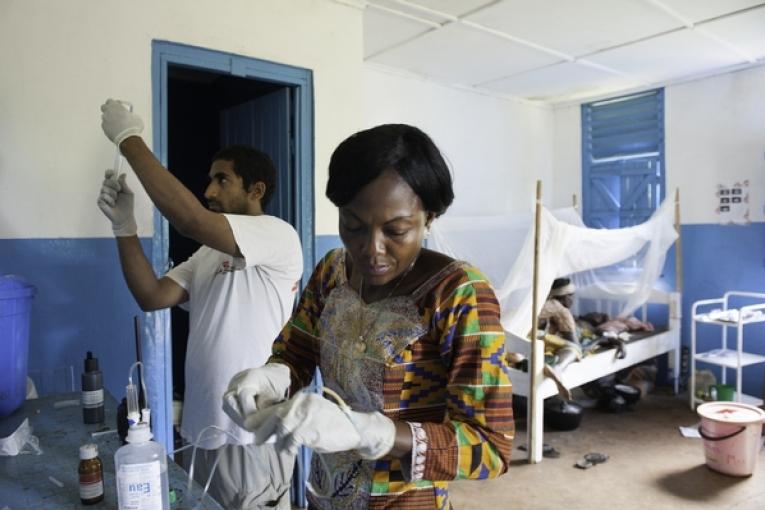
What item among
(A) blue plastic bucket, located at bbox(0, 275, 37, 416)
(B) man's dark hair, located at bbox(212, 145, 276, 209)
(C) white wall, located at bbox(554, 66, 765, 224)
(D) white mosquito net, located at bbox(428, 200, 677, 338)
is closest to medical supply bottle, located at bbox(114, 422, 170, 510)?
(A) blue plastic bucket, located at bbox(0, 275, 37, 416)

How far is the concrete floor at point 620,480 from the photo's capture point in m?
2.97

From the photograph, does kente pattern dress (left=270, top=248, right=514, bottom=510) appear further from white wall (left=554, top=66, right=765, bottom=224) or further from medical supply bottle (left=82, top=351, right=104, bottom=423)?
white wall (left=554, top=66, right=765, bottom=224)

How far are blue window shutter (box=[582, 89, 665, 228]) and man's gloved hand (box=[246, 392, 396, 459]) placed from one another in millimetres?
4892

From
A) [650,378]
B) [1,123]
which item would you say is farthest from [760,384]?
[1,123]

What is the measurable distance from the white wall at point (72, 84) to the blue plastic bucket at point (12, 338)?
0.51m

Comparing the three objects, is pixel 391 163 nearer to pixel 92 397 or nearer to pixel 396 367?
pixel 396 367

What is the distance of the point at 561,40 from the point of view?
3650 millimetres

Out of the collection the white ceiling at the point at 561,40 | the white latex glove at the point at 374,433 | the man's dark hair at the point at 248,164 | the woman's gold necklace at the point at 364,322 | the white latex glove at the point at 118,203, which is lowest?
the white latex glove at the point at 374,433

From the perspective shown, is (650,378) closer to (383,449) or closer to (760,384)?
(760,384)

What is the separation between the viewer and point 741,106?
4.49 m

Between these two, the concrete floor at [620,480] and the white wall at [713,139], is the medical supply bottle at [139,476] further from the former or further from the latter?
the white wall at [713,139]

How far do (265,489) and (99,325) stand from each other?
3.01ft

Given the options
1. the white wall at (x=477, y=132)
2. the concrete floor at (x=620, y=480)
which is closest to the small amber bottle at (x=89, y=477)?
the concrete floor at (x=620, y=480)

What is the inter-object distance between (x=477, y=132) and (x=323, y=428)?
4.47m
